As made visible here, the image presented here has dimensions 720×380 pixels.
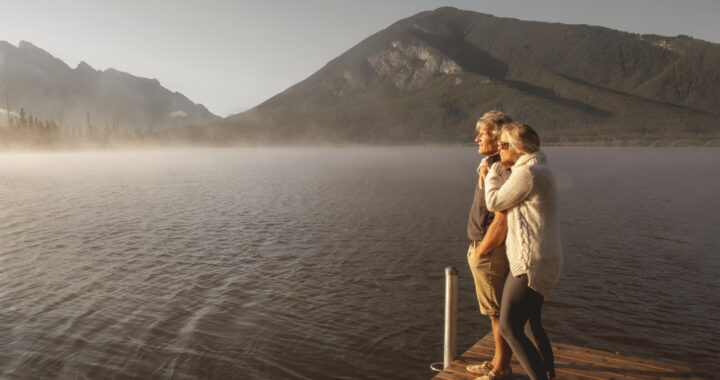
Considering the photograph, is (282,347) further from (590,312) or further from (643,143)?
(643,143)

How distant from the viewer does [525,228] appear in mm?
3709

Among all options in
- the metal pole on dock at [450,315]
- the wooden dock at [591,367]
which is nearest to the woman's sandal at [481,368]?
the wooden dock at [591,367]

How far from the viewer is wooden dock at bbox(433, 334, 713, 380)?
4852mm

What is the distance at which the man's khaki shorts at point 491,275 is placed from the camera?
4.19m

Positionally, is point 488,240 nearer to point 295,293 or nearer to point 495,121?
point 495,121

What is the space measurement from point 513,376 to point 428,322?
410 centimetres

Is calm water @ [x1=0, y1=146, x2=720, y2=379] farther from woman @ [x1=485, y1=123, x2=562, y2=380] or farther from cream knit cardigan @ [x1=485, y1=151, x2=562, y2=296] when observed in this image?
cream knit cardigan @ [x1=485, y1=151, x2=562, y2=296]

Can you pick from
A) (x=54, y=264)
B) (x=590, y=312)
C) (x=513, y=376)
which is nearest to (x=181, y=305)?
(x=54, y=264)

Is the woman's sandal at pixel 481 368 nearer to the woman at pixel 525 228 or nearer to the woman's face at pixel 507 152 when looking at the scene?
the woman at pixel 525 228

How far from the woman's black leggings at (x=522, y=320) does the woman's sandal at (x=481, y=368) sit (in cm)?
79

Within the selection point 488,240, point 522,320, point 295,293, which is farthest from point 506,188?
point 295,293

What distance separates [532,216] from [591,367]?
268 cm

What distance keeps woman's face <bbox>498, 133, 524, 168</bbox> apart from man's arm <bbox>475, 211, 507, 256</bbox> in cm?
48

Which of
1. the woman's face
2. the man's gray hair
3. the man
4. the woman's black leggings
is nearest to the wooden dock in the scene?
the woman's black leggings
